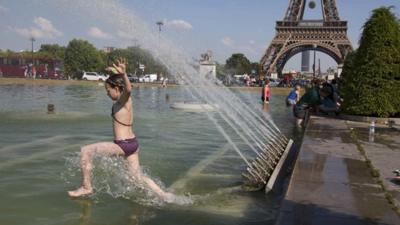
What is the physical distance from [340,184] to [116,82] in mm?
2951

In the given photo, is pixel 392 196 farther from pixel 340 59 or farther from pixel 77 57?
pixel 77 57

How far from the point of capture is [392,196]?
597 centimetres

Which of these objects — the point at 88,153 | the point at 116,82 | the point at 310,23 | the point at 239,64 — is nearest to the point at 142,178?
the point at 88,153

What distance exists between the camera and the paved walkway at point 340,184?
16.1 ft

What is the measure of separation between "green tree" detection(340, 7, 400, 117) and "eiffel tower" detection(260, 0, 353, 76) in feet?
206

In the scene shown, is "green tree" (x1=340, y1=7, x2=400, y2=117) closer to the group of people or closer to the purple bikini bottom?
the group of people

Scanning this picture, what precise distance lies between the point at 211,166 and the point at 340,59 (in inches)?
2791

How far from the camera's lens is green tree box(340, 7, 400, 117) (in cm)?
1630

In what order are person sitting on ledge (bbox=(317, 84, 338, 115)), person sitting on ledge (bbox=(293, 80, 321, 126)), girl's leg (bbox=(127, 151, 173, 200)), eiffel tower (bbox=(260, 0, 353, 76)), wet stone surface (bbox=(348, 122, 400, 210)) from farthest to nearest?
eiffel tower (bbox=(260, 0, 353, 76)) → person sitting on ledge (bbox=(317, 84, 338, 115)) → person sitting on ledge (bbox=(293, 80, 321, 126)) → wet stone surface (bbox=(348, 122, 400, 210)) → girl's leg (bbox=(127, 151, 173, 200))

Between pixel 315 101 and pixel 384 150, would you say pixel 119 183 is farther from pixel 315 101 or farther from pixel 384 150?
pixel 315 101

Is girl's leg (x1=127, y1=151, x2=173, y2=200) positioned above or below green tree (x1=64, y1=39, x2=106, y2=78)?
below

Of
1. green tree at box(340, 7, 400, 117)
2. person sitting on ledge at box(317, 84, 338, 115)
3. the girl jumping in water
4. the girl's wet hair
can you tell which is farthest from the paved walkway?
person sitting on ledge at box(317, 84, 338, 115)

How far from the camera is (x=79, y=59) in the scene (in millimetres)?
101438

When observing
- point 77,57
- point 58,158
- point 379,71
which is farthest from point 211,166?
point 77,57
